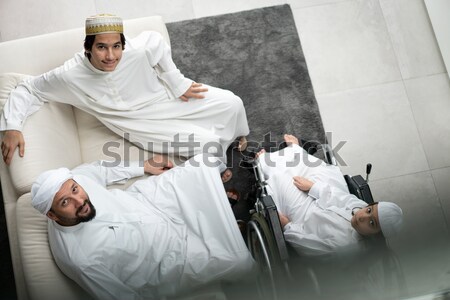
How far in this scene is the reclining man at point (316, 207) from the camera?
1732 millimetres

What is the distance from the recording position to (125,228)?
1.86m

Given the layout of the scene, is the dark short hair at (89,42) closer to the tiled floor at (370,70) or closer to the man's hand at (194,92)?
the man's hand at (194,92)

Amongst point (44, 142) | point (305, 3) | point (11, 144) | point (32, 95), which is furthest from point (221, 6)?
point (11, 144)

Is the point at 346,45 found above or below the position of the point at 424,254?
above

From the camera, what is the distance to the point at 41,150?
6.62 feet

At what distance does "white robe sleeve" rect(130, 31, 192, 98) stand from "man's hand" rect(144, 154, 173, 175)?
35 cm

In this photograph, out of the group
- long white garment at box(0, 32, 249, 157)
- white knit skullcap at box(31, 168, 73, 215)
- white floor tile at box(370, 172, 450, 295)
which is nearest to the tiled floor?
long white garment at box(0, 32, 249, 157)

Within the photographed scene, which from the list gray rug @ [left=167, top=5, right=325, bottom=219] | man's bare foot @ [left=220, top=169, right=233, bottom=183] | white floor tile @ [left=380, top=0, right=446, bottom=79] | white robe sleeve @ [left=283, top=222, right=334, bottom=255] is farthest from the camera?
white floor tile @ [left=380, top=0, right=446, bottom=79]

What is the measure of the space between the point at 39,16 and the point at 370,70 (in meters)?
2.34

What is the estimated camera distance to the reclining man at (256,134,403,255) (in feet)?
5.68

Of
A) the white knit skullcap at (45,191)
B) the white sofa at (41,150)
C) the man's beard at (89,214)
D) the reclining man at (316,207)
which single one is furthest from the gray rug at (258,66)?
the white knit skullcap at (45,191)

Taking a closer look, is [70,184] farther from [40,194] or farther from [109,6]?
[109,6]

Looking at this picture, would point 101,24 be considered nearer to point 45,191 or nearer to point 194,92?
point 194,92

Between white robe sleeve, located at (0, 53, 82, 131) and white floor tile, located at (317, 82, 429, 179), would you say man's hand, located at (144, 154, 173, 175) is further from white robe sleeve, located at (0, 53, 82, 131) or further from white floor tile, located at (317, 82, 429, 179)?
white floor tile, located at (317, 82, 429, 179)
